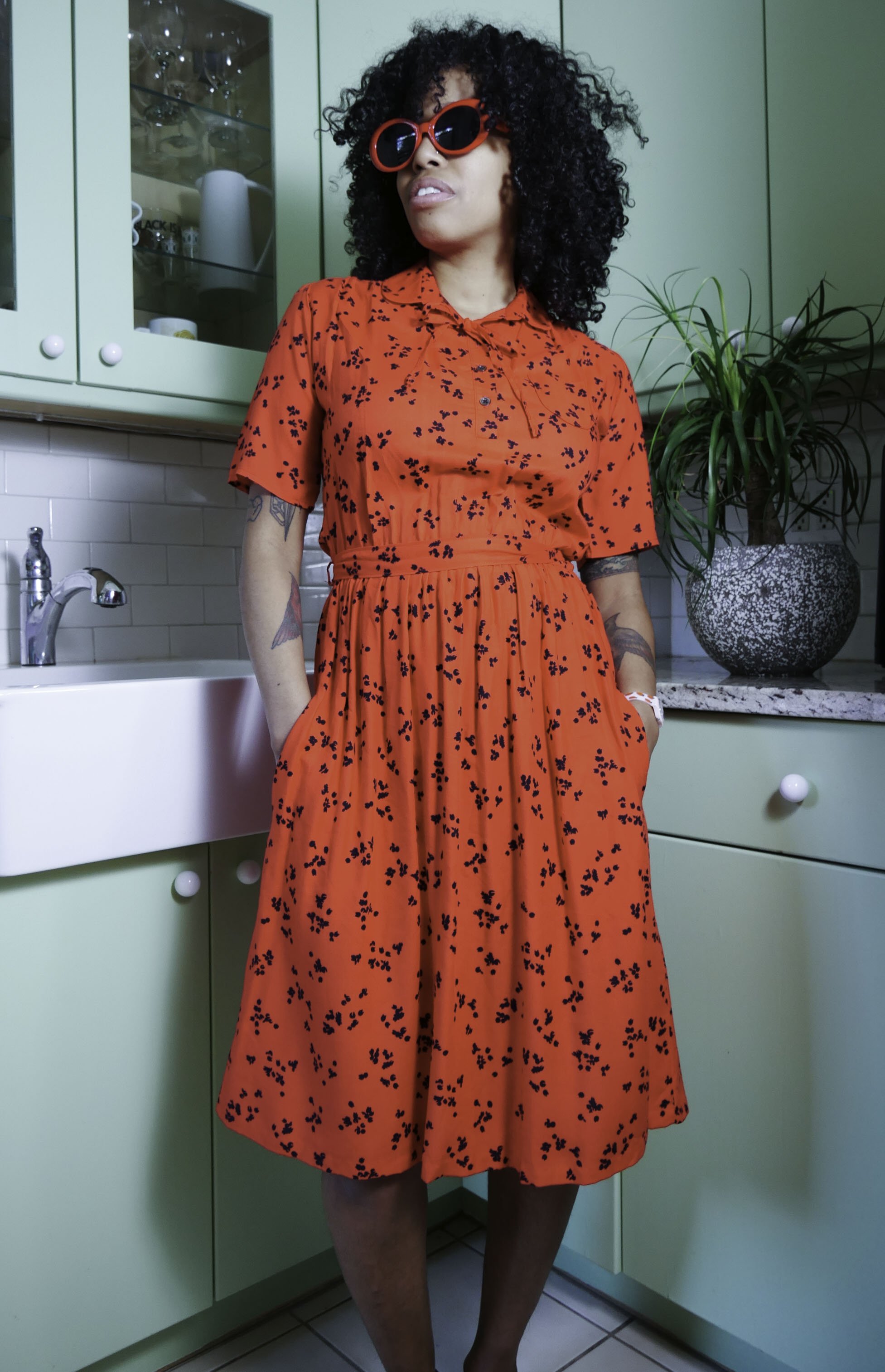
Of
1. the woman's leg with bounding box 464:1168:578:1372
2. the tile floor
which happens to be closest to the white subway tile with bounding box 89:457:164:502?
the woman's leg with bounding box 464:1168:578:1372

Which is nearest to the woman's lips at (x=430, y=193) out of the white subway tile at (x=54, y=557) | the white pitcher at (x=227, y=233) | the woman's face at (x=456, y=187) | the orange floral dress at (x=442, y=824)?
the woman's face at (x=456, y=187)

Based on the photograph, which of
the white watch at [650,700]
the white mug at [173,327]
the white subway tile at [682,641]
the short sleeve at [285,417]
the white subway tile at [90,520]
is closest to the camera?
the short sleeve at [285,417]

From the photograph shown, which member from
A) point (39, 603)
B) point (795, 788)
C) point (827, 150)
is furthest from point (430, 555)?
point (827, 150)

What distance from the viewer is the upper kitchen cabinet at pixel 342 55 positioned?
5.05 feet

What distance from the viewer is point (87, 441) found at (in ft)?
5.37

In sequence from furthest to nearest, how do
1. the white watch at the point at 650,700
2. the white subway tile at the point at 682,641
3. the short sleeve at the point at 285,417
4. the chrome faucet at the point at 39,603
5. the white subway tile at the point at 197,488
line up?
the white subway tile at the point at 682,641 < the white subway tile at the point at 197,488 < the chrome faucet at the point at 39,603 < the white watch at the point at 650,700 < the short sleeve at the point at 285,417

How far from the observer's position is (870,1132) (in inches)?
45.6

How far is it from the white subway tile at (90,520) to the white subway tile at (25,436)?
8 cm

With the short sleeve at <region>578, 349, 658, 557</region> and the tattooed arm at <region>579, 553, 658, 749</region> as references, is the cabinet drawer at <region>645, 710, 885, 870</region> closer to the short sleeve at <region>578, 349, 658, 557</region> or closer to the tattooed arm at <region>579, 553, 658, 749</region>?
the tattooed arm at <region>579, 553, 658, 749</region>

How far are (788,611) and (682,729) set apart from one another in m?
0.23

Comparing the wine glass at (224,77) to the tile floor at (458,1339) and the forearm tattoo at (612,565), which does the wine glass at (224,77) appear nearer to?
the forearm tattoo at (612,565)

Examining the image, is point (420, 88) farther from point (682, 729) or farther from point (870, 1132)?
point (870, 1132)

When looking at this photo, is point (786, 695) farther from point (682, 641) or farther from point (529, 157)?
point (682, 641)

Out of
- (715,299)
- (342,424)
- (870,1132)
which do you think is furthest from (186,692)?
(715,299)
